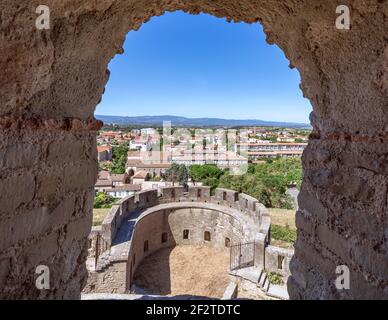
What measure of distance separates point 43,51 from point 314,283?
252cm

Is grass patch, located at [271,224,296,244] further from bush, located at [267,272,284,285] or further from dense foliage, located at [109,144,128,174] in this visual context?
dense foliage, located at [109,144,128,174]

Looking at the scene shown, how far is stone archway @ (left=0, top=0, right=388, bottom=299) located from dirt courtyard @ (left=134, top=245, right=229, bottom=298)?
946 centimetres

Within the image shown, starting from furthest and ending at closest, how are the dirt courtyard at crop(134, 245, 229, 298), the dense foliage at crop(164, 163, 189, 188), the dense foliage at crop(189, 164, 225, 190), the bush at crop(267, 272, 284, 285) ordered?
the dense foliage at crop(189, 164, 225, 190) < the dense foliage at crop(164, 163, 189, 188) < the dirt courtyard at crop(134, 245, 229, 298) < the bush at crop(267, 272, 284, 285)

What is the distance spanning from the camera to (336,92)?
2070 mm

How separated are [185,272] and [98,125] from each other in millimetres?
11668

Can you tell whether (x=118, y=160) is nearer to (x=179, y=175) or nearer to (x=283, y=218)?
(x=179, y=175)

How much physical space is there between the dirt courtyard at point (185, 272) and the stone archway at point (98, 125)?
9.46 metres

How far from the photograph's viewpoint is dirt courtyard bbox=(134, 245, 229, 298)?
1140 cm

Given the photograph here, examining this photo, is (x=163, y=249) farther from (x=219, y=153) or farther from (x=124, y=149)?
(x=124, y=149)

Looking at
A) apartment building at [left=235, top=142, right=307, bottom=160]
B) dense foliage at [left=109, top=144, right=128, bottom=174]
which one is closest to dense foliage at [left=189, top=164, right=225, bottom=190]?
dense foliage at [left=109, top=144, right=128, bottom=174]

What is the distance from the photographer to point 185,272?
42.2 feet

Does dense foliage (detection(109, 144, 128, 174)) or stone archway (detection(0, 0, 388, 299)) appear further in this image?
dense foliage (detection(109, 144, 128, 174))

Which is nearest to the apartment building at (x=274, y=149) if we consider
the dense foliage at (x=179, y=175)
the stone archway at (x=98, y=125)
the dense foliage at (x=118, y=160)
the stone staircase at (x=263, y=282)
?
the dense foliage at (x=118, y=160)

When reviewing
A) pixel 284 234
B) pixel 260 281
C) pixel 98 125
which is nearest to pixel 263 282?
pixel 260 281
